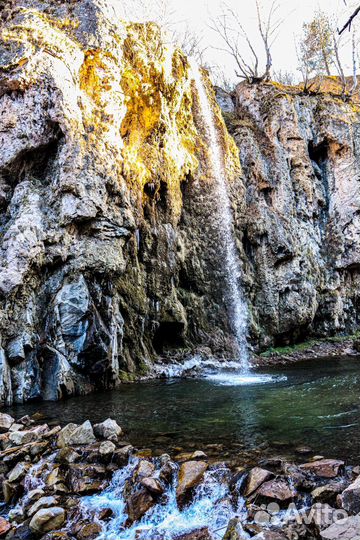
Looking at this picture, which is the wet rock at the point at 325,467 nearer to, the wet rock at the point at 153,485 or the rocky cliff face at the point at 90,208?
the wet rock at the point at 153,485

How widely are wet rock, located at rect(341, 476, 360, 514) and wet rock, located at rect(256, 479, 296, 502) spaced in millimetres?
545

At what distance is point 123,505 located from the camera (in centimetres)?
414

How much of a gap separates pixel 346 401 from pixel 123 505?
5369 millimetres

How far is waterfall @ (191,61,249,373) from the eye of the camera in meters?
18.2

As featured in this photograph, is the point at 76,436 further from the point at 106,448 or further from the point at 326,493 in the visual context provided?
the point at 326,493

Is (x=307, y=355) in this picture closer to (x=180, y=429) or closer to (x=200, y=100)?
(x=180, y=429)

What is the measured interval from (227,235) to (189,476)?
50.5 ft

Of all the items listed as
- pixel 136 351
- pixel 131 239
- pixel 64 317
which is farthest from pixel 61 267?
pixel 136 351

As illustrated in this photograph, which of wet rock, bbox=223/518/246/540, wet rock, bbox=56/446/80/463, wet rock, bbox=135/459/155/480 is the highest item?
wet rock, bbox=56/446/80/463

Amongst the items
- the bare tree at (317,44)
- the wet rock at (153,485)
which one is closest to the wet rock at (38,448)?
the wet rock at (153,485)

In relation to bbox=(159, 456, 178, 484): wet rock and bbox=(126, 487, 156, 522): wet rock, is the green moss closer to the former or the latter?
bbox=(159, 456, 178, 484): wet rock

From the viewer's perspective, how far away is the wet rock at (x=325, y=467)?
4055mm

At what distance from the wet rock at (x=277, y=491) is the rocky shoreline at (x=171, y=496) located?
0.03 ft

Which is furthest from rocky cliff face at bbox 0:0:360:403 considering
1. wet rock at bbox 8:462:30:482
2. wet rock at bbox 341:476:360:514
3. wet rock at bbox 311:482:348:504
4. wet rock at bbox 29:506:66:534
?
wet rock at bbox 341:476:360:514
